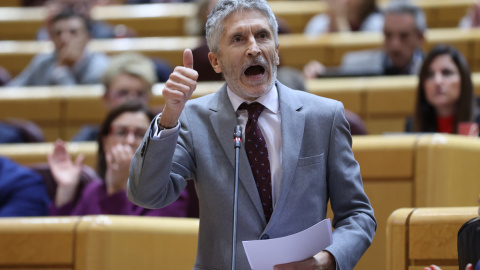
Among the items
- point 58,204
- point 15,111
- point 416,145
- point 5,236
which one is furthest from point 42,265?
point 15,111

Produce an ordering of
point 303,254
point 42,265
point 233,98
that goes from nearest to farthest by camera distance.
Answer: point 303,254 → point 233,98 → point 42,265

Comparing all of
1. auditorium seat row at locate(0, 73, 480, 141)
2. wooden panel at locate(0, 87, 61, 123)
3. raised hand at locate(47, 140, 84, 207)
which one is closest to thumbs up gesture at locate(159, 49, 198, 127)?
raised hand at locate(47, 140, 84, 207)

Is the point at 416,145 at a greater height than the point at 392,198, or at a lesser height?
greater

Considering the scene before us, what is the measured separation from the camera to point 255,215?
1.22 m

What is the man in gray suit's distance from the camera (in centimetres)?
121

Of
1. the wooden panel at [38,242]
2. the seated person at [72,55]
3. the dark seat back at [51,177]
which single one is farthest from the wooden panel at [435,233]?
the seated person at [72,55]

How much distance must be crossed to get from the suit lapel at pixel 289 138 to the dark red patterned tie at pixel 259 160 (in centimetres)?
3

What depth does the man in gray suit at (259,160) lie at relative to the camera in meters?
1.21

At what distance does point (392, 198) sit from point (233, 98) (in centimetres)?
84

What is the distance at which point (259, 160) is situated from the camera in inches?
48.9

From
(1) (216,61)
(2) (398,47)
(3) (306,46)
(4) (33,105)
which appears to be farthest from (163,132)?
(3) (306,46)

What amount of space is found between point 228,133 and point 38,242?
28.4 inches

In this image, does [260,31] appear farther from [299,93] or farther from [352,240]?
[352,240]

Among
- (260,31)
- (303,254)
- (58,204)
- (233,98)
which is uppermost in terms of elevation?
(260,31)
